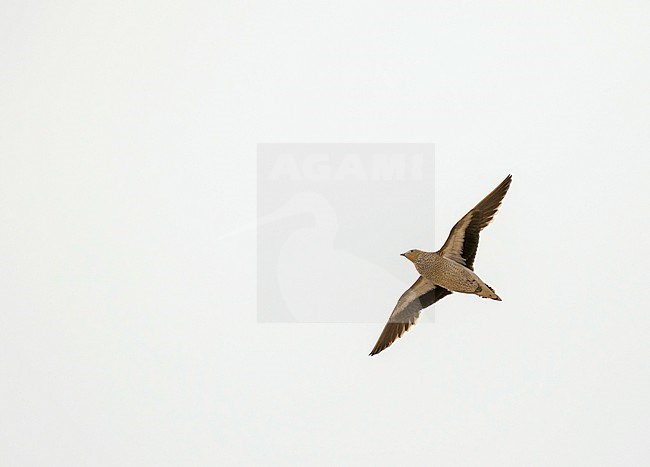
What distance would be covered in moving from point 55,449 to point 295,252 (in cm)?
1072

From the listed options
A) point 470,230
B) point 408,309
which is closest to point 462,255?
point 470,230

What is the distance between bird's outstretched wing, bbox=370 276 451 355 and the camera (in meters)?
13.6

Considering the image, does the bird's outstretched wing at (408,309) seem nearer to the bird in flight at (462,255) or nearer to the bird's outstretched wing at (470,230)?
the bird in flight at (462,255)

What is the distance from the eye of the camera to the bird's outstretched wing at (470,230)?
12695mm

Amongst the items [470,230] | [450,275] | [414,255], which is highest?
[470,230]

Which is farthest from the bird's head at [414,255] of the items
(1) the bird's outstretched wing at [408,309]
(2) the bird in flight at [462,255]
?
(1) the bird's outstretched wing at [408,309]

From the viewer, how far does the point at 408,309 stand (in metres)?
13.7

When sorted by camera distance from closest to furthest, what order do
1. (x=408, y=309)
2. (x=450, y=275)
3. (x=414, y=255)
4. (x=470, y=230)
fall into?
(x=450, y=275), (x=470, y=230), (x=414, y=255), (x=408, y=309)

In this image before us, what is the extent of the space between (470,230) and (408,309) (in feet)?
6.50

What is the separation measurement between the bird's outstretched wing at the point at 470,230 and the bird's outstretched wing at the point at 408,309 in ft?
3.27

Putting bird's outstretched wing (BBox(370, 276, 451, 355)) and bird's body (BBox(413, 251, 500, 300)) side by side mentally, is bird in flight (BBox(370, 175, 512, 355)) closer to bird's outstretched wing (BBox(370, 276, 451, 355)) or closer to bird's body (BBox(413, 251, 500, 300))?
bird's body (BBox(413, 251, 500, 300))

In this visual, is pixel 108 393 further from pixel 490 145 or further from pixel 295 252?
pixel 490 145

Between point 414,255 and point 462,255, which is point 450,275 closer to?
point 462,255

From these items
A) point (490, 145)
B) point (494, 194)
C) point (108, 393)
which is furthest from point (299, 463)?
point (494, 194)
